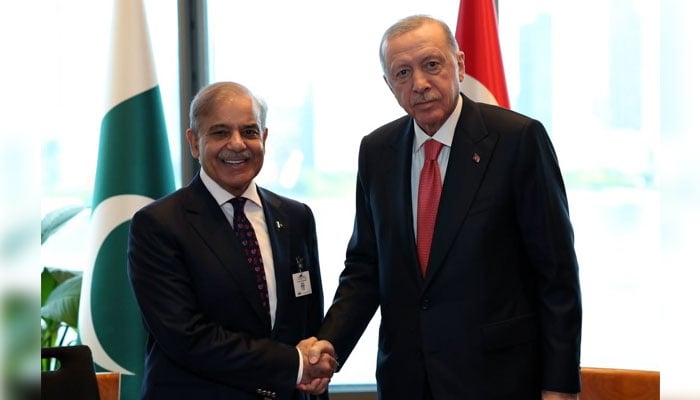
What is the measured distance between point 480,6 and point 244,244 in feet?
6.83

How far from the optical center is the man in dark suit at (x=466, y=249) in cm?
219

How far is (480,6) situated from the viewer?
390 cm

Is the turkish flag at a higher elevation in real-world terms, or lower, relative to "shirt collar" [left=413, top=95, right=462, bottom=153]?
higher

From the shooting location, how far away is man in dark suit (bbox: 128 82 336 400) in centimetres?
233

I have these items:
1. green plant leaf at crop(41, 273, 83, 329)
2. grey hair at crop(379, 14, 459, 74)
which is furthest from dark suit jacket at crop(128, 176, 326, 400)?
green plant leaf at crop(41, 273, 83, 329)

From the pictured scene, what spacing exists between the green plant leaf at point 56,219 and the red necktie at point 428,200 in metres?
2.31

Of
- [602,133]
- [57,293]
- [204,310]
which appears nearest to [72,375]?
[204,310]

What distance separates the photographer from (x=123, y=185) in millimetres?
3842

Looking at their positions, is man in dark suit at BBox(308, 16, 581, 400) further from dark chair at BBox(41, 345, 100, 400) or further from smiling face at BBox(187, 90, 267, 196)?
dark chair at BBox(41, 345, 100, 400)

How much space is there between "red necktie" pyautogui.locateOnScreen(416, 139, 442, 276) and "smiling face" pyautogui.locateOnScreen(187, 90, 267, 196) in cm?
53

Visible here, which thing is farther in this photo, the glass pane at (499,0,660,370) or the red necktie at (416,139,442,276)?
the glass pane at (499,0,660,370)

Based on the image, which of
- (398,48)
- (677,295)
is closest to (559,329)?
(398,48)

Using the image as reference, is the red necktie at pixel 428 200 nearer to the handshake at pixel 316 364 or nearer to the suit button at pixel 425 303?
the suit button at pixel 425 303

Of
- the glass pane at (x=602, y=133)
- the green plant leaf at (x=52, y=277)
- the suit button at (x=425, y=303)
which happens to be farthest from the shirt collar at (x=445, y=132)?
the green plant leaf at (x=52, y=277)
